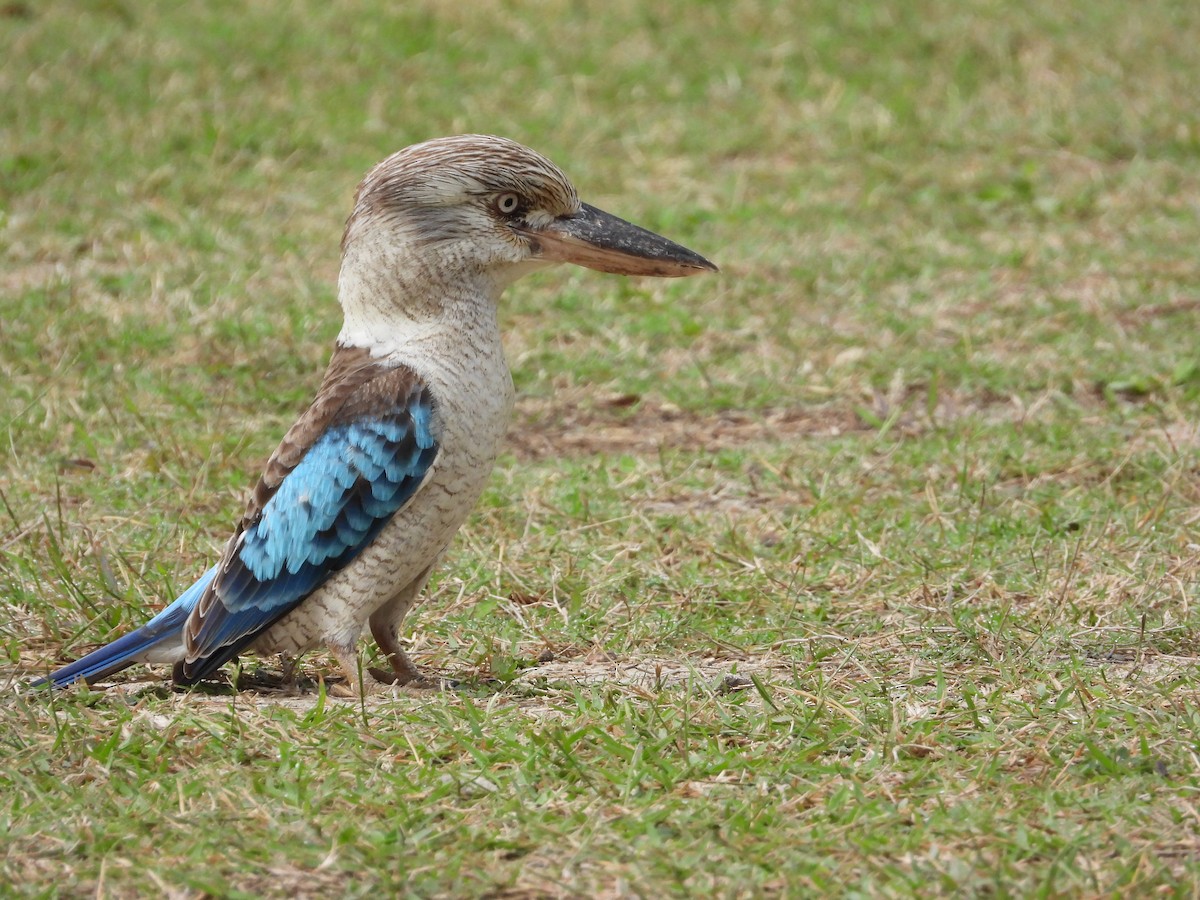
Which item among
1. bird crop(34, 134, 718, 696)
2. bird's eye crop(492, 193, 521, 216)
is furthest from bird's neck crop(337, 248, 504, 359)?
bird's eye crop(492, 193, 521, 216)

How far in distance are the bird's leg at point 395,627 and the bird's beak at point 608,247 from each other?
87 centimetres

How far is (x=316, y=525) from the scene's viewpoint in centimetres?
396

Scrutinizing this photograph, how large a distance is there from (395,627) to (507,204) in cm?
109

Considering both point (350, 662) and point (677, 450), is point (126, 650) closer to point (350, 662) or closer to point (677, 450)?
point (350, 662)

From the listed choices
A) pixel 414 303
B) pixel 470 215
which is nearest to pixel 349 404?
pixel 414 303

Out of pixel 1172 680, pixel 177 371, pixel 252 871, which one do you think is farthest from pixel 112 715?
pixel 177 371

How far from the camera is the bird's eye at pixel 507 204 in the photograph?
4145mm

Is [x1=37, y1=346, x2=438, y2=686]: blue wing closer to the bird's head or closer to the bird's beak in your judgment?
the bird's head

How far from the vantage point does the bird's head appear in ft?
13.4

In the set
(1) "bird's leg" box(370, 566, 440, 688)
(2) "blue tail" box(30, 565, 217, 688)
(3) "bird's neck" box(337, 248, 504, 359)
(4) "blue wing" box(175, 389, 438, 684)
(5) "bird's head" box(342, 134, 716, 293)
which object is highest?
(5) "bird's head" box(342, 134, 716, 293)

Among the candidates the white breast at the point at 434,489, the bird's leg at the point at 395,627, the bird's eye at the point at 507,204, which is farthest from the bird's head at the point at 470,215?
the bird's leg at the point at 395,627

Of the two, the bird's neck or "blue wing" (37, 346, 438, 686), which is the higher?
the bird's neck

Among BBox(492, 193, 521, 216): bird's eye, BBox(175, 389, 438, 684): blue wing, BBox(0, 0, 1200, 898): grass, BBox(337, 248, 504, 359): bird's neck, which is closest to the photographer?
→ BBox(0, 0, 1200, 898): grass

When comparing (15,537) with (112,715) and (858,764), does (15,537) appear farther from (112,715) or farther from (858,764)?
(858,764)
